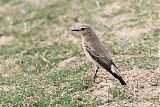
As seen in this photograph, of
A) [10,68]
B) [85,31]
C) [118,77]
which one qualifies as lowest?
[10,68]

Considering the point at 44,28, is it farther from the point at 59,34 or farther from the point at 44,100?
the point at 44,100

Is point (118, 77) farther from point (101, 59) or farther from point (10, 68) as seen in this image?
point (10, 68)

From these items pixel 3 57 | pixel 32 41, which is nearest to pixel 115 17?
pixel 32 41

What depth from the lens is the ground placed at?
9.38m

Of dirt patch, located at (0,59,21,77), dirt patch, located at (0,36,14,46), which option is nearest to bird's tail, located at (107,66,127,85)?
dirt patch, located at (0,59,21,77)

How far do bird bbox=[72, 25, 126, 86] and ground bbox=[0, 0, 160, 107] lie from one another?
20 cm

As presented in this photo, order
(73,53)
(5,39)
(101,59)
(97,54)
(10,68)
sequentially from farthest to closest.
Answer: (5,39) → (73,53) → (10,68) → (97,54) → (101,59)

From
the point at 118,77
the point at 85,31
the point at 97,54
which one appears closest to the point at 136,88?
the point at 118,77

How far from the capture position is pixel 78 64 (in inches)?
455

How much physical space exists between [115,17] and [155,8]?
38.3 inches

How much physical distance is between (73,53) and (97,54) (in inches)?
88.0

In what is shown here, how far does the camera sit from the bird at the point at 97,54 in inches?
384

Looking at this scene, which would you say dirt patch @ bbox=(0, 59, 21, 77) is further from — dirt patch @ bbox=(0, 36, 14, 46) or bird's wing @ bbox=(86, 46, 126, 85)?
bird's wing @ bbox=(86, 46, 126, 85)

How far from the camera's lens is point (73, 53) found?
12.4 metres
